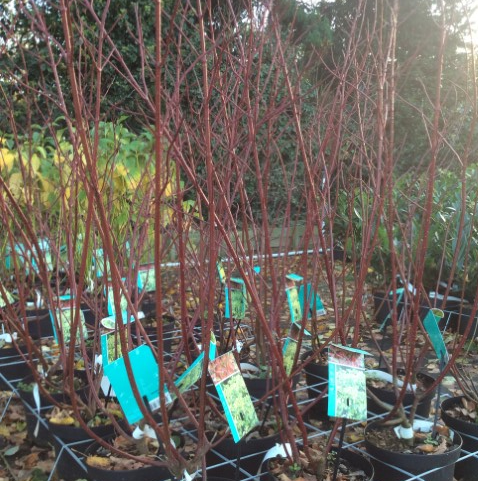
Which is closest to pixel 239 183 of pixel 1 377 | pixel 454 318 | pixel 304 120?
pixel 1 377

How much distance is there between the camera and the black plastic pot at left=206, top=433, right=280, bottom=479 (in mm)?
1983

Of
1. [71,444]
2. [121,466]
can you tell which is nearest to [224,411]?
[121,466]

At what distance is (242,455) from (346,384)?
0.71m

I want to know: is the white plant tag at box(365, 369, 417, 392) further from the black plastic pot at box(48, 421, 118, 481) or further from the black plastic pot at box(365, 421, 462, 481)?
the black plastic pot at box(48, 421, 118, 481)

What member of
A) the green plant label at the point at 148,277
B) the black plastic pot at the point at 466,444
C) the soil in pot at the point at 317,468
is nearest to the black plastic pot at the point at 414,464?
the soil in pot at the point at 317,468

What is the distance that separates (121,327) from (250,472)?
3.28ft

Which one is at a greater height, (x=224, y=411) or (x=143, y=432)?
(x=224, y=411)

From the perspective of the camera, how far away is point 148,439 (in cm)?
201

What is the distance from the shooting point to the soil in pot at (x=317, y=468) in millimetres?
1716

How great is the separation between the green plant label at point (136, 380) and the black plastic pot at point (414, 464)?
822mm

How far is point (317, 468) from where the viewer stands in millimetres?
1729

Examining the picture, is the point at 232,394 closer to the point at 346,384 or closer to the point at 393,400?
the point at 346,384

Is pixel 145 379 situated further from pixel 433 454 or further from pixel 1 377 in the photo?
pixel 1 377

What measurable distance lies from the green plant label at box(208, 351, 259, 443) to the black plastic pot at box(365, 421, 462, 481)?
66 centimetres
